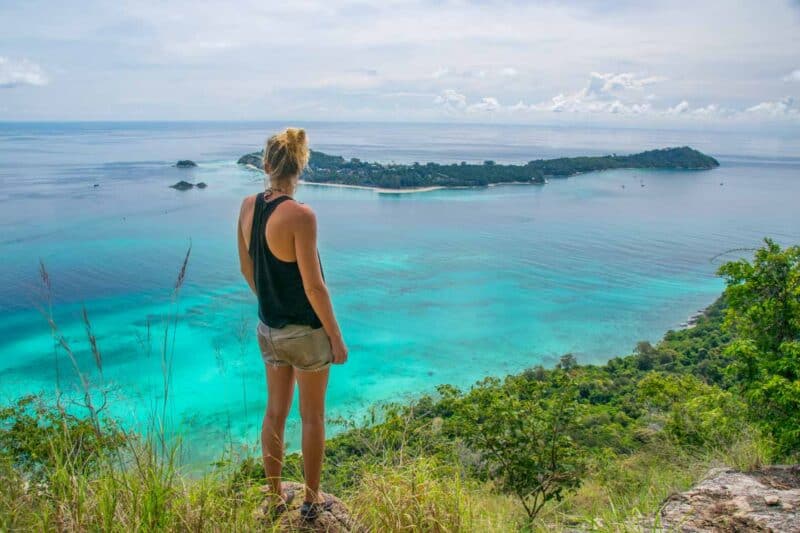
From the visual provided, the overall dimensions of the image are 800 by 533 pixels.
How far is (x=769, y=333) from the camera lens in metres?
4.67

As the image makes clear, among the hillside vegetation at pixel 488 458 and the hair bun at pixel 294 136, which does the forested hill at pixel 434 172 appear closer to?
the hillside vegetation at pixel 488 458

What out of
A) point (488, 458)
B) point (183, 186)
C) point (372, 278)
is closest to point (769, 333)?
point (488, 458)

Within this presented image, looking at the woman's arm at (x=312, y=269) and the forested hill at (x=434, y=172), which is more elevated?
the forested hill at (x=434, y=172)

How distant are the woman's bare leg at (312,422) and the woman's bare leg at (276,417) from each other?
0.09m

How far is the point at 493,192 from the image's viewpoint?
60938mm

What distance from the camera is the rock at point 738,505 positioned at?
2.28m

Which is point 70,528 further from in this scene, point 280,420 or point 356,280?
point 356,280

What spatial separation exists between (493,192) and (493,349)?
41.5 metres

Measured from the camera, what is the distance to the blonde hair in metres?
2.17

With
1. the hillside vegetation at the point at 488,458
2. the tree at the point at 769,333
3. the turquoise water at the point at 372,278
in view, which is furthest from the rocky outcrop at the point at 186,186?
the tree at the point at 769,333

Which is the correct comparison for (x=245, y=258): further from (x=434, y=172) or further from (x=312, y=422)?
(x=434, y=172)

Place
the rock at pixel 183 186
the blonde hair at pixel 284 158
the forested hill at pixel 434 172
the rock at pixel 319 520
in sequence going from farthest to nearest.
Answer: the forested hill at pixel 434 172 → the rock at pixel 183 186 → the blonde hair at pixel 284 158 → the rock at pixel 319 520

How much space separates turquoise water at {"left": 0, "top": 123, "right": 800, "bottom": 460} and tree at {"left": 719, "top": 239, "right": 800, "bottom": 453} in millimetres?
3810

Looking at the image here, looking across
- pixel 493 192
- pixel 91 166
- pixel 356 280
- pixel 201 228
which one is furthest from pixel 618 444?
pixel 91 166
